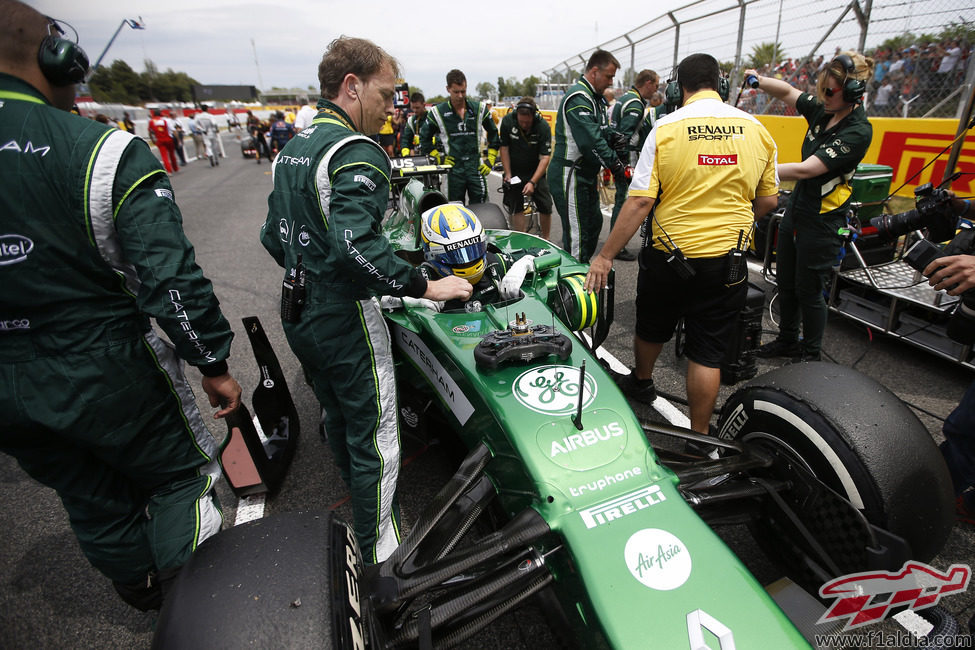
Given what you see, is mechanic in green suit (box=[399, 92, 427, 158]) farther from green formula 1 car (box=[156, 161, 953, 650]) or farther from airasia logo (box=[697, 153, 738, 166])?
green formula 1 car (box=[156, 161, 953, 650])

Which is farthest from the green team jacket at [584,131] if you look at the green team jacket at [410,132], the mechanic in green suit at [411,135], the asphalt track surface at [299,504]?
the green team jacket at [410,132]

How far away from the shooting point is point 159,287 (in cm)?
149

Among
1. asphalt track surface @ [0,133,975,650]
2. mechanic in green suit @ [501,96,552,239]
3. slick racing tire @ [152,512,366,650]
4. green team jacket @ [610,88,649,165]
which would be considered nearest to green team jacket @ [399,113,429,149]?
mechanic in green suit @ [501,96,552,239]

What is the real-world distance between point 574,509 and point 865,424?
1.02m

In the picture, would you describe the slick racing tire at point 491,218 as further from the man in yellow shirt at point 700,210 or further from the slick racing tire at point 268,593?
the slick racing tire at point 268,593

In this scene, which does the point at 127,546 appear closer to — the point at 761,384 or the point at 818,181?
the point at 761,384

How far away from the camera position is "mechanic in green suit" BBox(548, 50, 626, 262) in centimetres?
454

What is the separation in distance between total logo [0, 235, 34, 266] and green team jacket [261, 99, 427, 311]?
77 cm

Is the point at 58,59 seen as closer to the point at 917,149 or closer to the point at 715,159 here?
the point at 715,159

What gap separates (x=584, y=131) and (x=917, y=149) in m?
4.00

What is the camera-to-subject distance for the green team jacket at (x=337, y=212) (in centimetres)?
175

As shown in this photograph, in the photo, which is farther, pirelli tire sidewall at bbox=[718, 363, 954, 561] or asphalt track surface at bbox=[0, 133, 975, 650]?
asphalt track surface at bbox=[0, 133, 975, 650]

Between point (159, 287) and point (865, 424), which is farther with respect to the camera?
point (865, 424)

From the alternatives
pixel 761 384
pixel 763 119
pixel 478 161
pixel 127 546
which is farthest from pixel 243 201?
pixel 761 384
